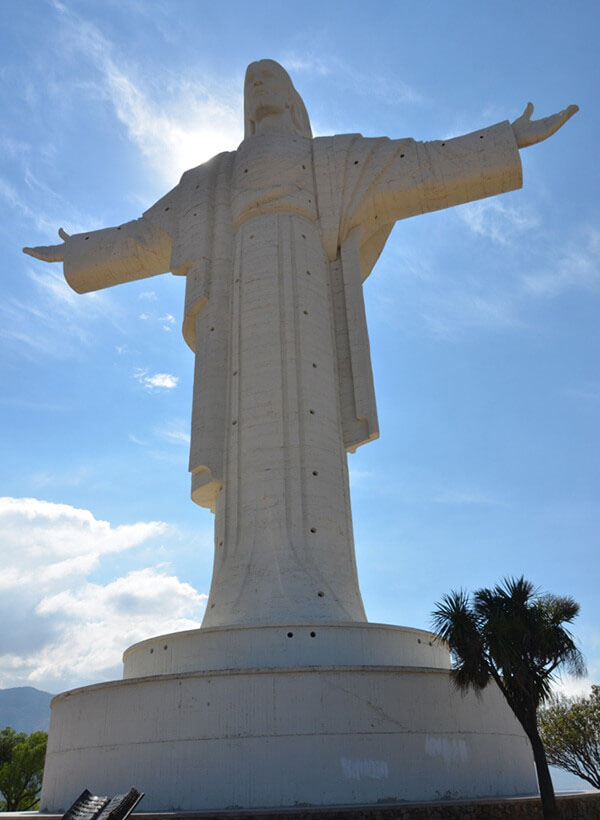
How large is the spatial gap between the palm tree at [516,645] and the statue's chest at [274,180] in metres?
11.3

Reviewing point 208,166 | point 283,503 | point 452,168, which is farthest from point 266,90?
point 283,503

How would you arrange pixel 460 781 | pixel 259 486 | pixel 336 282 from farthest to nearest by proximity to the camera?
pixel 336 282 < pixel 259 486 < pixel 460 781

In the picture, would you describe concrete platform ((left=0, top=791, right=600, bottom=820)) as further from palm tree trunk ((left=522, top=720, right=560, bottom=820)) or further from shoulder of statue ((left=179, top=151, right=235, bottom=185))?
shoulder of statue ((left=179, top=151, right=235, bottom=185))

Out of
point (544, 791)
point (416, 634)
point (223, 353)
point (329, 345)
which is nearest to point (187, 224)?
point (223, 353)

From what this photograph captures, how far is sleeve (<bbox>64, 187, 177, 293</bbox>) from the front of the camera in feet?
68.9

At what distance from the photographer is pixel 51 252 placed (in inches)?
864

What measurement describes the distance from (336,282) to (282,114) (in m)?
5.86

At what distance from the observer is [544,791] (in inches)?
400

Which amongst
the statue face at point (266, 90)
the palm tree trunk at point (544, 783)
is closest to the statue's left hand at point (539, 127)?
the statue face at point (266, 90)

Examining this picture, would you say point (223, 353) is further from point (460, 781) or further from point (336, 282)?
point (460, 781)

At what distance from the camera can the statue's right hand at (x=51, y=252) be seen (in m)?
21.8

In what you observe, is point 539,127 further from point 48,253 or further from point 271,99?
point 48,253

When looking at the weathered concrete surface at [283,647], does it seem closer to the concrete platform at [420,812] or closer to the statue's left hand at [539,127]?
the concrete platform at [420,812]

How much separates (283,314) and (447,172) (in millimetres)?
5705
